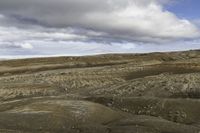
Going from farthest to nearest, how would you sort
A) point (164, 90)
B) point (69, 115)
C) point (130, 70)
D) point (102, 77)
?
point (130, 70) → point (102, 77) → point (164, 90) → point (69, 115)

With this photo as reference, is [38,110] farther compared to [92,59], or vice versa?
[92,59]

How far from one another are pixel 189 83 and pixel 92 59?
151 ft

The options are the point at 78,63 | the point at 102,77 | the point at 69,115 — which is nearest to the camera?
the point at 69,115

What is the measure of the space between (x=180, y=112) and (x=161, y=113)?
129 cm

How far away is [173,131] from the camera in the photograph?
80.8 ft

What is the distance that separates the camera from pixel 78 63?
82625 mm

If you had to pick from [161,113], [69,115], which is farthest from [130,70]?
[69,115]

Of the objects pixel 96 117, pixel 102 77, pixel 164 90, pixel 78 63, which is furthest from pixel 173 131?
pixel 78 63

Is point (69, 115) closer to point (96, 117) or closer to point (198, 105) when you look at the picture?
point (96, 117)

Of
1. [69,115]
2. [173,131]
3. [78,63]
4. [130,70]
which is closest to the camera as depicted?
[173,131]

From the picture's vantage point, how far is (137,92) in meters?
41.4

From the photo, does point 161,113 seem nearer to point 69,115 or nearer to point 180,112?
point 180,112

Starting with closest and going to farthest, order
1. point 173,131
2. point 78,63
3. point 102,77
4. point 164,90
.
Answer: point 173,131
point 164,90
point 102,77
point 78,63

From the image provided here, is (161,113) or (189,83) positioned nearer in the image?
(161,113)
